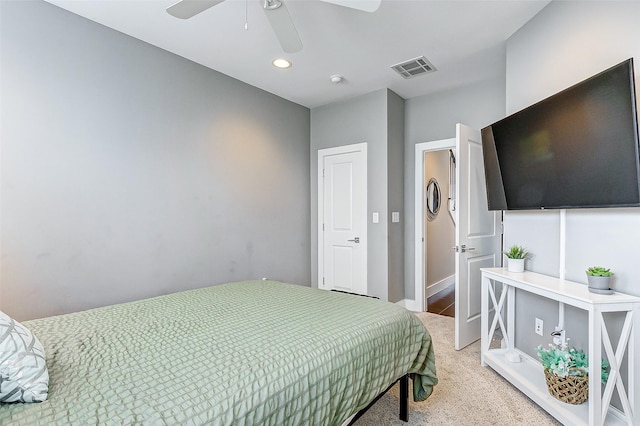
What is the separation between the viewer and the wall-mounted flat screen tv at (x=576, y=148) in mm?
1527

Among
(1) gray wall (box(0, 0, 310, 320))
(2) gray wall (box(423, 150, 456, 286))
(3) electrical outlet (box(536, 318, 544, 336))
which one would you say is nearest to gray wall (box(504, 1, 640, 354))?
(3) electrical outlet (box(536, 318, 544, 336))

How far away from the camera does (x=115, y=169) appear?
2.39 metres

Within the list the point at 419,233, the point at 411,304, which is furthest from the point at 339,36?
the point at 411,304

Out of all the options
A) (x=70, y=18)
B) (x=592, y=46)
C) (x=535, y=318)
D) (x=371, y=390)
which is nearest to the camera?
(x=371, y=390)

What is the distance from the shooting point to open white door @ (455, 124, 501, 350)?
279 cm

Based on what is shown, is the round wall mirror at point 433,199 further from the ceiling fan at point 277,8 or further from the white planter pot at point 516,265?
the ceiling fan at point 277,8

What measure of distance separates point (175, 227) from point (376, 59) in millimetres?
2416

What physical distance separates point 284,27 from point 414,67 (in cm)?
178

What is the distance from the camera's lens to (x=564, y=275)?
203 centimetres

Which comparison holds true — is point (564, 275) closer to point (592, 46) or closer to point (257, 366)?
point (592, 46)

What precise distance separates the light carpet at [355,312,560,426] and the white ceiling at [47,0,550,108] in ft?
8.71

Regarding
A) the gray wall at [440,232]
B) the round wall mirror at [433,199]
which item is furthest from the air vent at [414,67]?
the round wall mirror at [433,199]

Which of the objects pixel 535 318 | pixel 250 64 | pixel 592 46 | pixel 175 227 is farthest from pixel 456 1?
pixel 175 227

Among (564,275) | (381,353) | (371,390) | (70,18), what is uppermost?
(70,18)
